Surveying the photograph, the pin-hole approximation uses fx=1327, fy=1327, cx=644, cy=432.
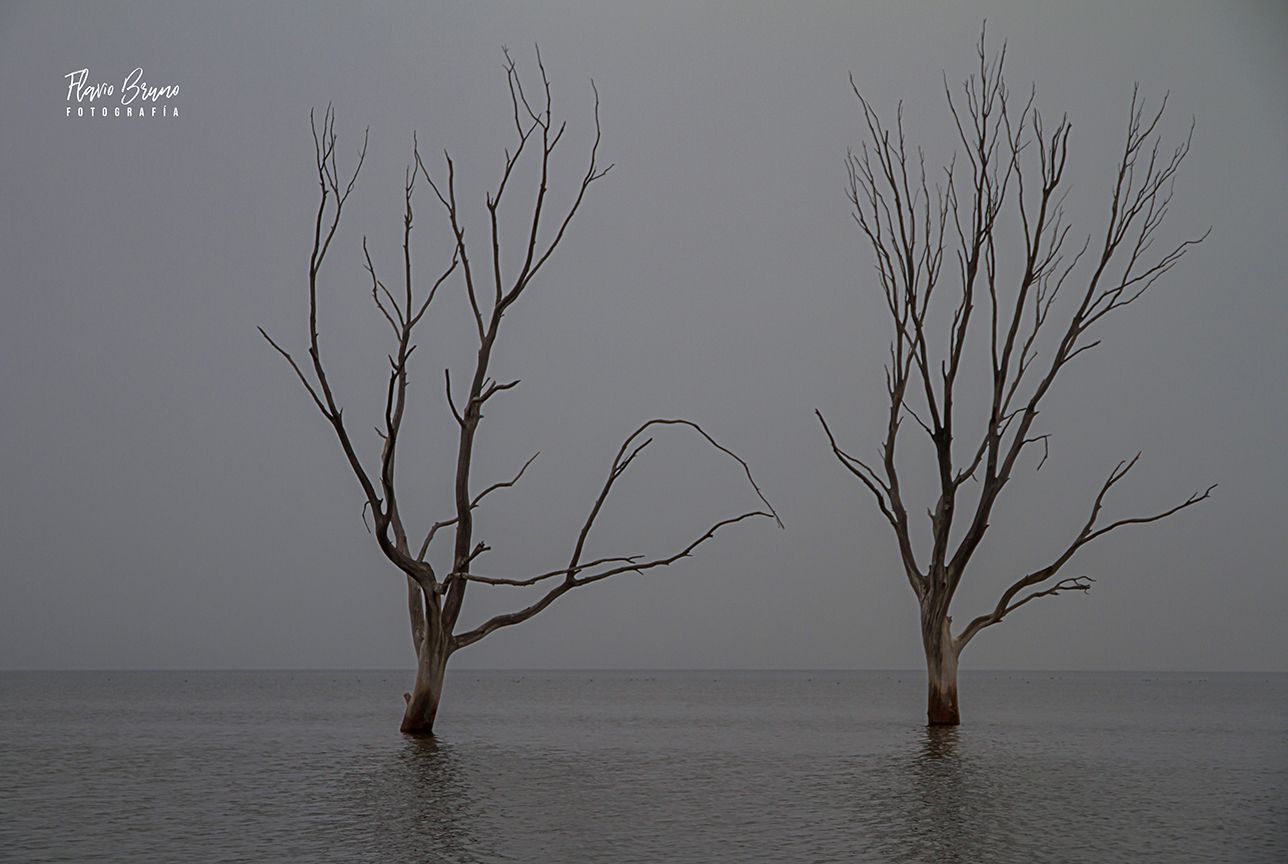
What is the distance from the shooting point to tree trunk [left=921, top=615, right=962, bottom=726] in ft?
62.4

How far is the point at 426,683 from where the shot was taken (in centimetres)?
1745

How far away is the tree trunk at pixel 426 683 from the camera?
16578 millimetres

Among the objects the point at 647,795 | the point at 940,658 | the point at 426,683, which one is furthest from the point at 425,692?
the point at 940,658

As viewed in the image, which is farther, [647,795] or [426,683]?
[426,683]

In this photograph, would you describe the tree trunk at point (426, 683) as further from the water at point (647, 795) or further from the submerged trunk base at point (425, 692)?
the water at point (647, 795)

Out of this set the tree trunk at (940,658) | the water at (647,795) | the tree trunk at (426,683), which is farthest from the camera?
the tree trunk at (940,658)

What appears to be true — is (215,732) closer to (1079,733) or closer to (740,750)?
(740,750)

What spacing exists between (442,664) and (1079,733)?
14531 mm

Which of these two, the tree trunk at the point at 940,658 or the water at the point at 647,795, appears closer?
the water at the point at 647,795

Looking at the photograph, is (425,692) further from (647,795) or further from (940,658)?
(940,658)

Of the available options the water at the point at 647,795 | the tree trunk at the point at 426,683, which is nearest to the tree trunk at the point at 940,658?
the water at the point at 647,795

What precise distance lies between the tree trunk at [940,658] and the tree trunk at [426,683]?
6963 mm

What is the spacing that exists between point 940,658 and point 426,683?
739cm

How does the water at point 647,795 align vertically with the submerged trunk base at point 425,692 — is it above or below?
below
